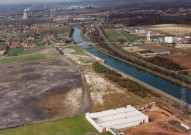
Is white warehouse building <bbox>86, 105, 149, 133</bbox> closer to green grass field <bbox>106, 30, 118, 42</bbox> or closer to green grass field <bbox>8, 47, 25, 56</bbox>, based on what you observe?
green grass field <bbox>8, 47, 25, 56</bbox>

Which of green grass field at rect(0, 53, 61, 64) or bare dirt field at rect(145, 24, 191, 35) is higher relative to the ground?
bare dirt field at rect(145, 24, 191, 35)

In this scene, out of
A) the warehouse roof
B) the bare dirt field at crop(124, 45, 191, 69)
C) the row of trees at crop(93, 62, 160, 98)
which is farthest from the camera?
the bare dirt field at crop(124, 45, 191, 69)

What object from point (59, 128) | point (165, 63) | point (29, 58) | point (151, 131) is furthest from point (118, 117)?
point (29, 58)

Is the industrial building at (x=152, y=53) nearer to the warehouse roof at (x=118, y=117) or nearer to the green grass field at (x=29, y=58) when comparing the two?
the green grass field at (x=29, y=58)

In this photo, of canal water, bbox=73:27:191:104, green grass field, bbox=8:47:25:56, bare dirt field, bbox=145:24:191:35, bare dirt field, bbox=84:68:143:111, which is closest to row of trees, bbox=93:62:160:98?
bare dirt field, bbox=84:68:143:111

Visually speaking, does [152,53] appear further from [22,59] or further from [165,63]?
[22,59]

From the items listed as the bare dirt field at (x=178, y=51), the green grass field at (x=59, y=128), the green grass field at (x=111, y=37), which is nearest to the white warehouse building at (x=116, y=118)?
the green grass field at (x=59, y=128)
